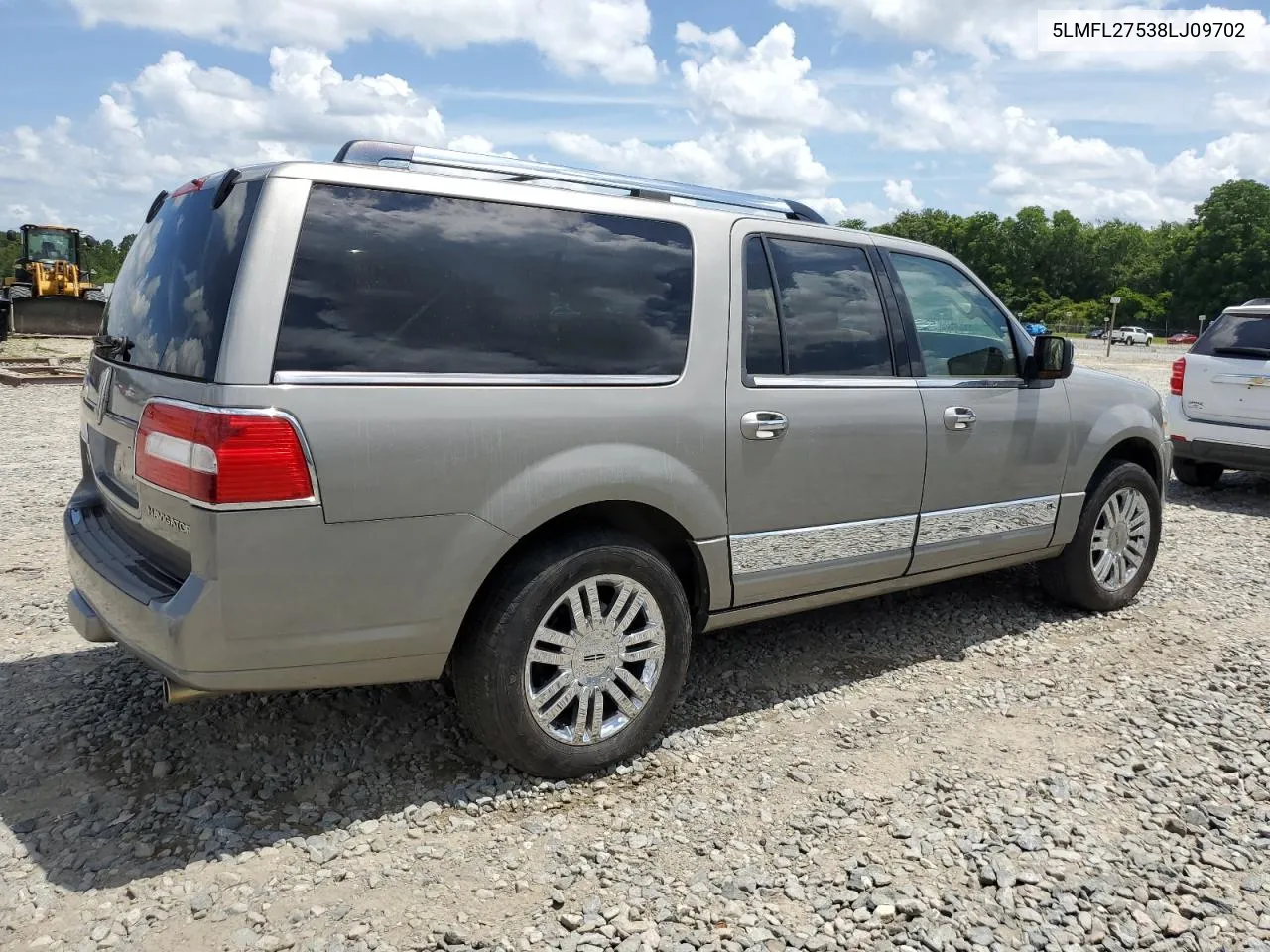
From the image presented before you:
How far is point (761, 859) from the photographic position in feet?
9.85

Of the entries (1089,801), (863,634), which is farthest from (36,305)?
(1089,801)

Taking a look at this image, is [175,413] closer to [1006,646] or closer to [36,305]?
[1006,646]

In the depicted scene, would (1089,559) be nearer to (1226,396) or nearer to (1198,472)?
(1226,396)

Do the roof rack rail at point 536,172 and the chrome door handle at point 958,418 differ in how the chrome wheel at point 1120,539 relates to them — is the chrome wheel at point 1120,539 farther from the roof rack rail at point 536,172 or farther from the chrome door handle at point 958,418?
the roof rack rail at point 536,172

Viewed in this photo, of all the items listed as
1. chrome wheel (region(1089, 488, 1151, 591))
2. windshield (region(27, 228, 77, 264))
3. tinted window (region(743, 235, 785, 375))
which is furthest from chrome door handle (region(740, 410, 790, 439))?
windshield (region(27, 228, 77, 264))

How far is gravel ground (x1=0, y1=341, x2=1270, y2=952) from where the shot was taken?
2.70 m

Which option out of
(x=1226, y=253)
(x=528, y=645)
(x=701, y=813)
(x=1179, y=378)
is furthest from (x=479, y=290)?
(x=1226, y=253)

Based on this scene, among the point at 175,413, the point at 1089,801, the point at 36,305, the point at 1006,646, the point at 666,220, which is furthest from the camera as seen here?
the point at 36,305

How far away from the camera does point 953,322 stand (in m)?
4.59

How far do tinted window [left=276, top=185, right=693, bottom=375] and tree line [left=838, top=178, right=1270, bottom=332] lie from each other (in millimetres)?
76429

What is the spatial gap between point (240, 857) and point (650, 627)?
1.45 m

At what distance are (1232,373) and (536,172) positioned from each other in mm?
7778

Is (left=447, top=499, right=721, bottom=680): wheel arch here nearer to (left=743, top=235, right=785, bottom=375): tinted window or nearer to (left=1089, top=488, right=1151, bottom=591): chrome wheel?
(left=743, top=235, right=785, bottom=375): tinted window

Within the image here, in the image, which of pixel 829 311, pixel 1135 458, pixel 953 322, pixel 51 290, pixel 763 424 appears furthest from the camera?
pixel 51 290
